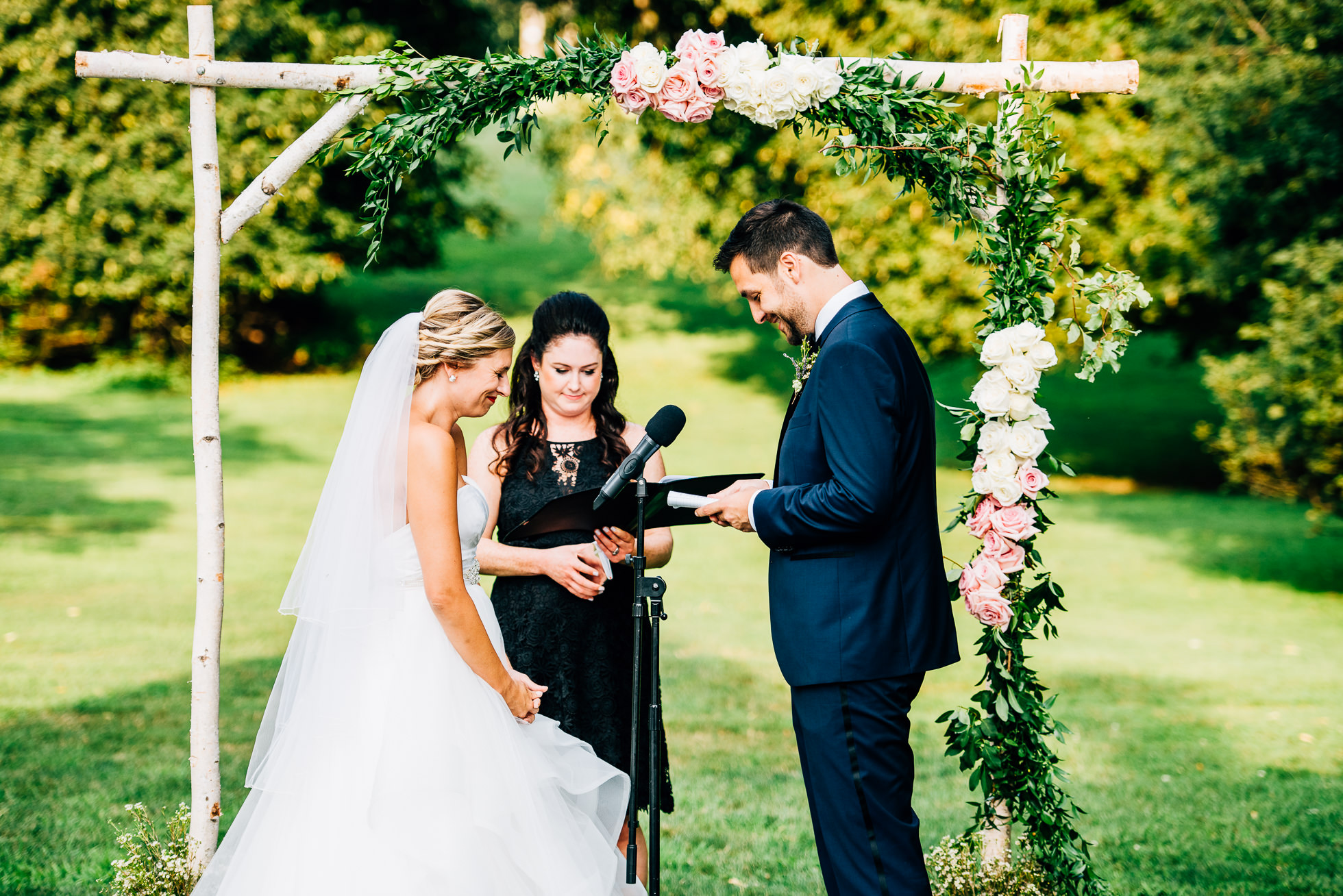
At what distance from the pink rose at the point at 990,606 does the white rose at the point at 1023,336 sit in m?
0.83

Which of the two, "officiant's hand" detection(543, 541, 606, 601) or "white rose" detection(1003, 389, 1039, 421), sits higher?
"white rose" detection(1003, 389, 1039, 421)

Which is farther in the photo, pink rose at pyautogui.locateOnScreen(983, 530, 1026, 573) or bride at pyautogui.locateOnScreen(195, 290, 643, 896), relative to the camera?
pink rose at pyautogui.locateOnScreen(983, 530, 1026, 573)

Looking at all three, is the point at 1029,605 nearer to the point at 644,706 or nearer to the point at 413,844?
the point at 644,706

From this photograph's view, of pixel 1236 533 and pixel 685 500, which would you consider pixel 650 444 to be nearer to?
pixel 685 500

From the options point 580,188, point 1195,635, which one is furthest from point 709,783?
point 580,188

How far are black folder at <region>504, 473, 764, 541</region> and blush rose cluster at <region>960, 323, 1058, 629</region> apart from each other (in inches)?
35.3

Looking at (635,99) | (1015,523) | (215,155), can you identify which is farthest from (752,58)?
(215,155)

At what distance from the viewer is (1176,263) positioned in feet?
46.9

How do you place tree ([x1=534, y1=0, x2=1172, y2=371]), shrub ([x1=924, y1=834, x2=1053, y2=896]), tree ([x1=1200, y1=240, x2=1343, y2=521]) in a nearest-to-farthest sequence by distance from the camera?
shrub ([x1=924, y1=834, x2=1053, y2=896]), tree ([x1=1200, y1=240, x2=1343, y2=521]), tree ([x1=534, y1=0, x2=1172, y2=371])

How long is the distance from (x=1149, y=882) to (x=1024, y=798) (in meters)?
1.52

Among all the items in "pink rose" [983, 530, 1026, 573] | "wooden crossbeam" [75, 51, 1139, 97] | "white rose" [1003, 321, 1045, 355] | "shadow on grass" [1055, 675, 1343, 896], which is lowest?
"shadow on grass" [1055, 675, 1343, 896]

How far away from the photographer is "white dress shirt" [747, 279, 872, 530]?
3396 millimetres

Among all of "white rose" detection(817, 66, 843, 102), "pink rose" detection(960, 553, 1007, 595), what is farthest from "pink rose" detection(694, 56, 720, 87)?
"pink rose" detection(960, 553, 1007, 595)

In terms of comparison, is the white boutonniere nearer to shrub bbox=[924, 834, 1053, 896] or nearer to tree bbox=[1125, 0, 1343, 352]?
shrub bbox=[924, 834, 1053, 896]
